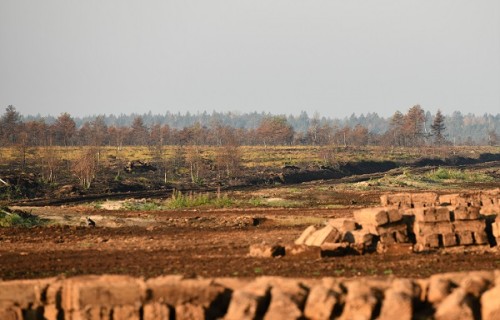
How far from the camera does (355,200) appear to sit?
167 feet

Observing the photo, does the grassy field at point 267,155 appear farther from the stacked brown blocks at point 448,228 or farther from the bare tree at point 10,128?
the stacked brown blocks at point 448,228

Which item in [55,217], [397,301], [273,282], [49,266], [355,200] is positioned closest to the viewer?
[397,301]

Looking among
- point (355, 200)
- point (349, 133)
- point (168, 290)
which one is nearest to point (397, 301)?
point (168, 290)

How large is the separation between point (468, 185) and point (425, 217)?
44.0 meters

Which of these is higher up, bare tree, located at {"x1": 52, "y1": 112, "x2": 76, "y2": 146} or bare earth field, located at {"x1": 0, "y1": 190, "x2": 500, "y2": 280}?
bare tree, located at {"x1": 52, "y1": 112, "x2": 76, "y2": 146}

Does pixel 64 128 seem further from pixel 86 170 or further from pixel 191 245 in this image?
pixel 191 245

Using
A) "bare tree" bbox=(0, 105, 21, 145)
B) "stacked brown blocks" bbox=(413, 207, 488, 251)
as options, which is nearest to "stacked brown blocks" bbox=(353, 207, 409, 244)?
"stacked brown blocks" bbox=(413, 207, 488, 251)

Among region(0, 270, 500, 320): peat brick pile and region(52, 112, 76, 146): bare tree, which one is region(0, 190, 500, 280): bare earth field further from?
region(52, 112, 76, 146): bare tree

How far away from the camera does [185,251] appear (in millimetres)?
26109

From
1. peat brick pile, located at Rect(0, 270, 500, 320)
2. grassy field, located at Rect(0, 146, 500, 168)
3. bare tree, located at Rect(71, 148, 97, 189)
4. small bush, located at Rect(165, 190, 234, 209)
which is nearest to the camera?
peat brick pile, located at Rect(0, 270, 500, 320)

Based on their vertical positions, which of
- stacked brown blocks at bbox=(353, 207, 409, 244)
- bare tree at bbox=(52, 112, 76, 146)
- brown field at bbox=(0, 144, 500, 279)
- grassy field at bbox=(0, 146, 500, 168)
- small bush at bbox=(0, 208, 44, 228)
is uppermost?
bare tree at bbox=(52, 112, 76, 146)

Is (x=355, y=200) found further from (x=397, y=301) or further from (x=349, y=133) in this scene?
(x=349, y=133)

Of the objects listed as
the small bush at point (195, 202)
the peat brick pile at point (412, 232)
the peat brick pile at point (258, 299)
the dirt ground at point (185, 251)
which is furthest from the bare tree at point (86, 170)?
the peat brick pile at point (258, 299)

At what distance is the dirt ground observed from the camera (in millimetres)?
21172
